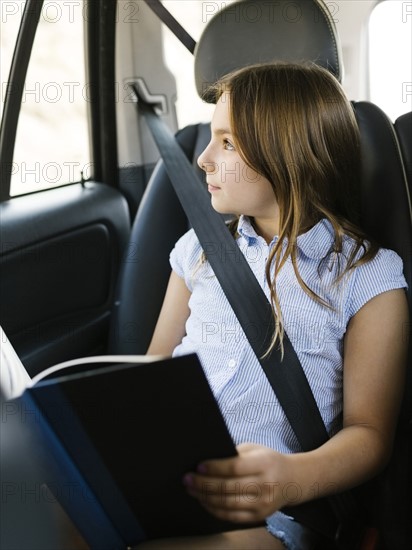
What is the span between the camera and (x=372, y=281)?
113 centimetres

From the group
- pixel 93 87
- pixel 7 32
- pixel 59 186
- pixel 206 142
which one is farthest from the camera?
pixel 93 87

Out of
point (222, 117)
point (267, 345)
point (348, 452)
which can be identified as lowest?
point (348, 452)

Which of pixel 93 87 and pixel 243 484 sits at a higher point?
pixel 93 87

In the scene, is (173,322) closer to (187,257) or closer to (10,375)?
(187,257)

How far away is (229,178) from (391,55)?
2.73 feet

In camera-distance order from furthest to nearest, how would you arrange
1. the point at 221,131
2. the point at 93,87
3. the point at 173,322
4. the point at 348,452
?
1. the point at 93,87
2. the point at 173,322
3. the point at 221,131
4. the point at 348,452

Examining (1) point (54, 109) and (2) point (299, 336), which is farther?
(1) point (54, 109)

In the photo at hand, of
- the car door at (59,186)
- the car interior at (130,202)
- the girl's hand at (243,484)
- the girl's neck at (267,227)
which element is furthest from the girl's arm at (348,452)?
the car door at (59,186)

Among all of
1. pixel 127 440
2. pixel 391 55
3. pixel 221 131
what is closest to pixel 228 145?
pixel 221 131

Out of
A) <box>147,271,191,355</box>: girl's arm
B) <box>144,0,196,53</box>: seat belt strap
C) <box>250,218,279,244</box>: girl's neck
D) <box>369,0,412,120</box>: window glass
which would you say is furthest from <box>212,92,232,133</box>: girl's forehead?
<box>369,0,412,120</box>: window glass

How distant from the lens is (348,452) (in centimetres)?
100

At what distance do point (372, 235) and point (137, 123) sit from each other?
1.14m

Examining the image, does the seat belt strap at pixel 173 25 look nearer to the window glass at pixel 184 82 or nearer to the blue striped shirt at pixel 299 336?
the window glass at pixel 184 82

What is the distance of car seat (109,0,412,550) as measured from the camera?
1164 millimetres
